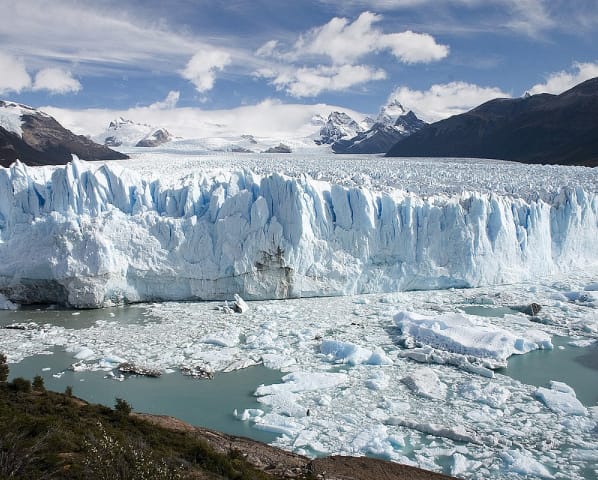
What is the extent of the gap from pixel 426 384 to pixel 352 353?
152 centimetres

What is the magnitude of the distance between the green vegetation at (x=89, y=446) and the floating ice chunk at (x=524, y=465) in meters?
2.77

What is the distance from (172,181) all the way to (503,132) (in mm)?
38877

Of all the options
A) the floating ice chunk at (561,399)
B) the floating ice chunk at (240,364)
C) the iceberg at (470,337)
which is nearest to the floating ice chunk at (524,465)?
the floating ice chunk at (561,399)

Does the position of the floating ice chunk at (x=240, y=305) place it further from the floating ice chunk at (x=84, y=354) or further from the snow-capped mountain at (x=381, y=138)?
the snow-capped mountain at (x=381, y=138)

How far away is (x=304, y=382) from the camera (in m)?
7.84

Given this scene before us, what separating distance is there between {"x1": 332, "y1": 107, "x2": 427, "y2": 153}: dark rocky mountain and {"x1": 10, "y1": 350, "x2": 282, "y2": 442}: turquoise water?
58915 mm

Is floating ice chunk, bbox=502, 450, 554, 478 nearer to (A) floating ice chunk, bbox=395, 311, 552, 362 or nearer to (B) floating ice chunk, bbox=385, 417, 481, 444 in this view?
(B) floating ice chunk, bbox=385, 417, 481, 444

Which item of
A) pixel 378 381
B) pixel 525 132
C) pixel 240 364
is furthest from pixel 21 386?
pixel 525 132

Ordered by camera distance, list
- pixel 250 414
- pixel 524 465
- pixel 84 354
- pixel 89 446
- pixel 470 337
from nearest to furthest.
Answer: pixel 89 446
pixel 524 465
pixel 250 414
pixel 84 354
pixel 470 337

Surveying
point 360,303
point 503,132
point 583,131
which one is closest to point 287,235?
point 360,303

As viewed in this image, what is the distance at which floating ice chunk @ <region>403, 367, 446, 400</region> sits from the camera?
294 inches

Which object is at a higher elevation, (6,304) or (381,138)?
(381,138)

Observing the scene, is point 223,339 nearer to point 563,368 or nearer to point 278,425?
point 278,425

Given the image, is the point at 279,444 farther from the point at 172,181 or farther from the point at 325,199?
the point at 172,181
